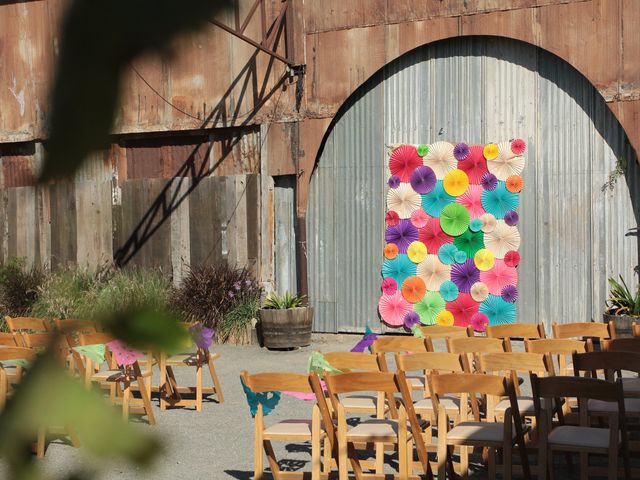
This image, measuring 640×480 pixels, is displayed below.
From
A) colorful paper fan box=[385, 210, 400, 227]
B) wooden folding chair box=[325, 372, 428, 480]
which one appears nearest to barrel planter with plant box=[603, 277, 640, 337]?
colorful paper fan box=[385, 210, 400, 227]

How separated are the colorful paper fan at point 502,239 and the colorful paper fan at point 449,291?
771mm

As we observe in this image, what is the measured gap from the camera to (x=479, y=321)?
14.1 metres

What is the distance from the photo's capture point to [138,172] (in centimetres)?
1595

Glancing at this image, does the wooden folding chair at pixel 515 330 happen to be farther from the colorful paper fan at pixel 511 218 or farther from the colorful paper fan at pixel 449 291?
the colorful paper fan at pixel 449 291

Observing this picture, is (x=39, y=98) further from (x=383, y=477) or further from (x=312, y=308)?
A: (x=312, y=308)

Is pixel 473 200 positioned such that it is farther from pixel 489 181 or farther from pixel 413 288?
pixel 413 288

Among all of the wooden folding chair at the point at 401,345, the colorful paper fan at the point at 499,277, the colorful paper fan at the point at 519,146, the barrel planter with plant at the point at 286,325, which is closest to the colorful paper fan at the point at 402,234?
the colorful paper fan at the point at 499,277

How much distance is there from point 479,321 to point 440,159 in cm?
231

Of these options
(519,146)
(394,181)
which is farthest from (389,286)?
(519,146)

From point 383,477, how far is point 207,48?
620 cm

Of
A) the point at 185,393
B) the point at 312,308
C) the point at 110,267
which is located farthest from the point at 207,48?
the point at 110,267

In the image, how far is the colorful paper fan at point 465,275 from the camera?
1413 centimetres

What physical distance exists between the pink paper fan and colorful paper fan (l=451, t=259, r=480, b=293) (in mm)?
386

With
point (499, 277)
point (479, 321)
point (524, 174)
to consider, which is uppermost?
point (524, 174)
